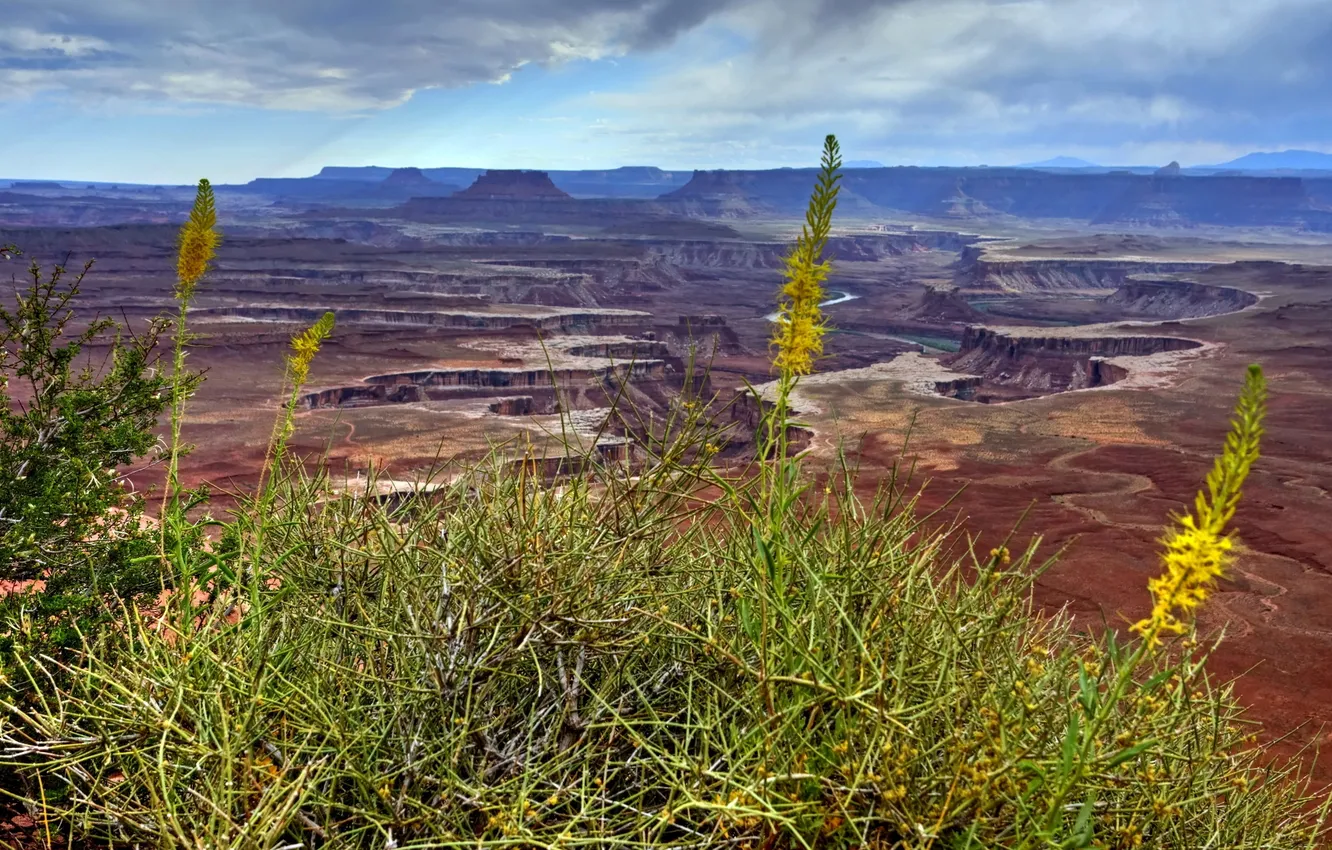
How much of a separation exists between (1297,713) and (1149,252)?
148087 millimetres

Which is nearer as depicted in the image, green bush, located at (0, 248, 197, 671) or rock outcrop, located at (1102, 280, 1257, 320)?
green bush, located at (0, 248, 197, 671)

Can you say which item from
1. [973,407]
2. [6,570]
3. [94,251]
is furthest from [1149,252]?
[6,570]

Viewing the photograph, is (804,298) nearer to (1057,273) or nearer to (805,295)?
(805,295)

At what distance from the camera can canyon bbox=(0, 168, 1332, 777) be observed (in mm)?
24266

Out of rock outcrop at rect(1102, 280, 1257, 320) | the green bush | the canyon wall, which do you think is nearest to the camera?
the green bush

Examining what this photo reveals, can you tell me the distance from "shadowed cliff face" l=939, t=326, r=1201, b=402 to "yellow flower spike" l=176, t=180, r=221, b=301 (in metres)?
67.6

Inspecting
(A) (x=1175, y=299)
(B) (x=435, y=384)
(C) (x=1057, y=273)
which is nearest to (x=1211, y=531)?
(B) (x=435, y=384)

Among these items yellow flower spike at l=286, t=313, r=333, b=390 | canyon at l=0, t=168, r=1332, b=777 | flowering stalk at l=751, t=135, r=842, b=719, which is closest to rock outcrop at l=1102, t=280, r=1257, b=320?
canyon at l=0, t=168, r=1332, b=777

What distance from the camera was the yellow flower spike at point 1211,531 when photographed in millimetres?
1927

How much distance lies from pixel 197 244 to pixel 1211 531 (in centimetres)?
380

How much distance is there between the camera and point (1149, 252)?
15012 cm

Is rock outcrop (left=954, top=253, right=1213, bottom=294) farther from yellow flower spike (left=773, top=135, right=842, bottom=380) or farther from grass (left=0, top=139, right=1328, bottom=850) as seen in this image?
yellow flower spike (left=773, top=135, right=842, bottom=380)

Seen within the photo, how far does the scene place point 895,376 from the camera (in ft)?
214

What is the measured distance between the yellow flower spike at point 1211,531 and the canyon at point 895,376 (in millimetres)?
615
